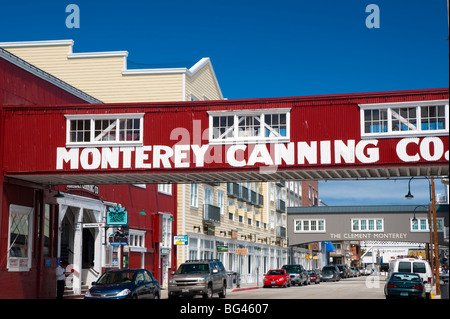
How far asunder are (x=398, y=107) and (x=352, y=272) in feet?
216

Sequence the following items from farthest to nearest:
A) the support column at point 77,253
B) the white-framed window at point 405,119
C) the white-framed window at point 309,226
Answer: the white-framed window at point 309,226 → the support column at point 77,253 → the white-framed window at point 405,119

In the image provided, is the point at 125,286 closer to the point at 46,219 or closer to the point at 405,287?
the point at 46,219

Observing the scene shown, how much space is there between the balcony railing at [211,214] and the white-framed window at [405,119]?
25.2 meters

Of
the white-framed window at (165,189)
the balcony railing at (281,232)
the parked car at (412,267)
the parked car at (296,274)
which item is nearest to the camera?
the parked car at (412,267)

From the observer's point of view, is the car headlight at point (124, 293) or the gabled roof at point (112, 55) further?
the gabled roof at point (112, 55)

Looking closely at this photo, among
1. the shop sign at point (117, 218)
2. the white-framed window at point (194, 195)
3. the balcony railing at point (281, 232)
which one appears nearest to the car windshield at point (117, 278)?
the shop sign at point (117, 218)

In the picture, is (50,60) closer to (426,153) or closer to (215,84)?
(215,84)

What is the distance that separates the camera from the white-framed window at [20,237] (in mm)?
26359

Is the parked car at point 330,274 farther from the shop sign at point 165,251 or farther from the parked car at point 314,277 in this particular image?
the shop sign at point 165,251

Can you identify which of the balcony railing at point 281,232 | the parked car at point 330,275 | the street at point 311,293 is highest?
the balcony railing at point 281,232

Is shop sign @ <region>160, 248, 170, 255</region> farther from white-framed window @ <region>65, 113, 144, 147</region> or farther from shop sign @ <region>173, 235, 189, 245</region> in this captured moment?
white-framed window @ <region>65, 113, 144, 147</region>

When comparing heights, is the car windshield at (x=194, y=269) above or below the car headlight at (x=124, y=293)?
above
